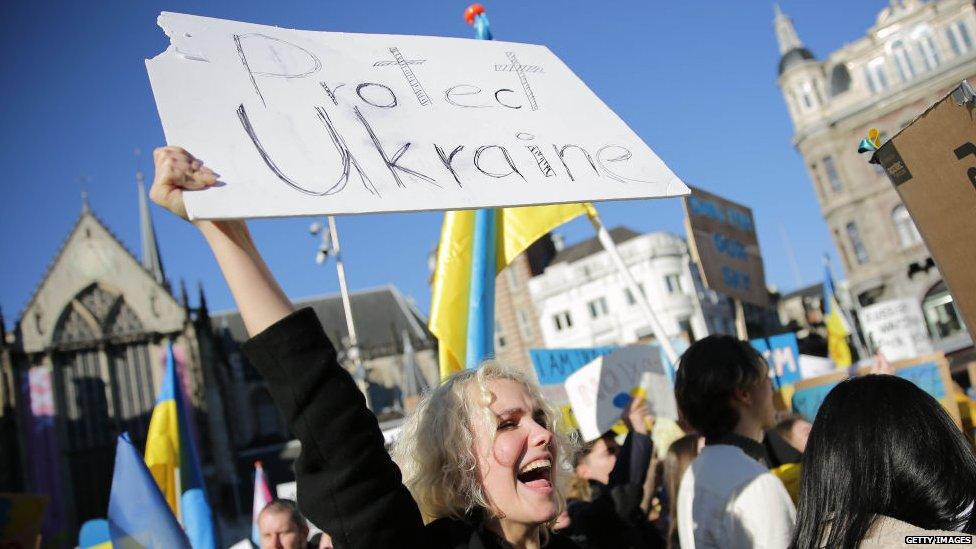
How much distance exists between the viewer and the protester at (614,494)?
431 centimetres

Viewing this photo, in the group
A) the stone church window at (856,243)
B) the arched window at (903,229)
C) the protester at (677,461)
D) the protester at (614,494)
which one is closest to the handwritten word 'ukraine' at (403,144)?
the protester at (614,494)

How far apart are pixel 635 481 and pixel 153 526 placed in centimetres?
305

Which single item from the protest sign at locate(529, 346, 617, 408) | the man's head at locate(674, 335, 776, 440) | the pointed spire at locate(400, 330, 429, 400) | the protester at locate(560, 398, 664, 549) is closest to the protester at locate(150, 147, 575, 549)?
the man's head at locate(674, 335, 776, 440)

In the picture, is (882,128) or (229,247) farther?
(882,128)

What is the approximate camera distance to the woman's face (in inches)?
84.6

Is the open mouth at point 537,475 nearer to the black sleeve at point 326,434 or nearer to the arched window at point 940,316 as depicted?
the black sleeve at point 326,434

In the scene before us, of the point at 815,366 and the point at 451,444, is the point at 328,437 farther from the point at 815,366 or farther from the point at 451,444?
the point at 815,366

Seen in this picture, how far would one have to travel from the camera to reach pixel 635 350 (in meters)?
7.13

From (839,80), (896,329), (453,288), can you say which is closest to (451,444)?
(453,288)

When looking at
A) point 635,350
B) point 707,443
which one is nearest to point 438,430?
point 707,443

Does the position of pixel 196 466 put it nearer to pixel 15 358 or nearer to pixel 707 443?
pixel 707 443

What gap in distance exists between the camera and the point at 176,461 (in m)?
7.67

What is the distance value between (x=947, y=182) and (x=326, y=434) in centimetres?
197

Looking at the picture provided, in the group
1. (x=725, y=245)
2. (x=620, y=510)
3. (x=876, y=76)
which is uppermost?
(x=876, y=76)
